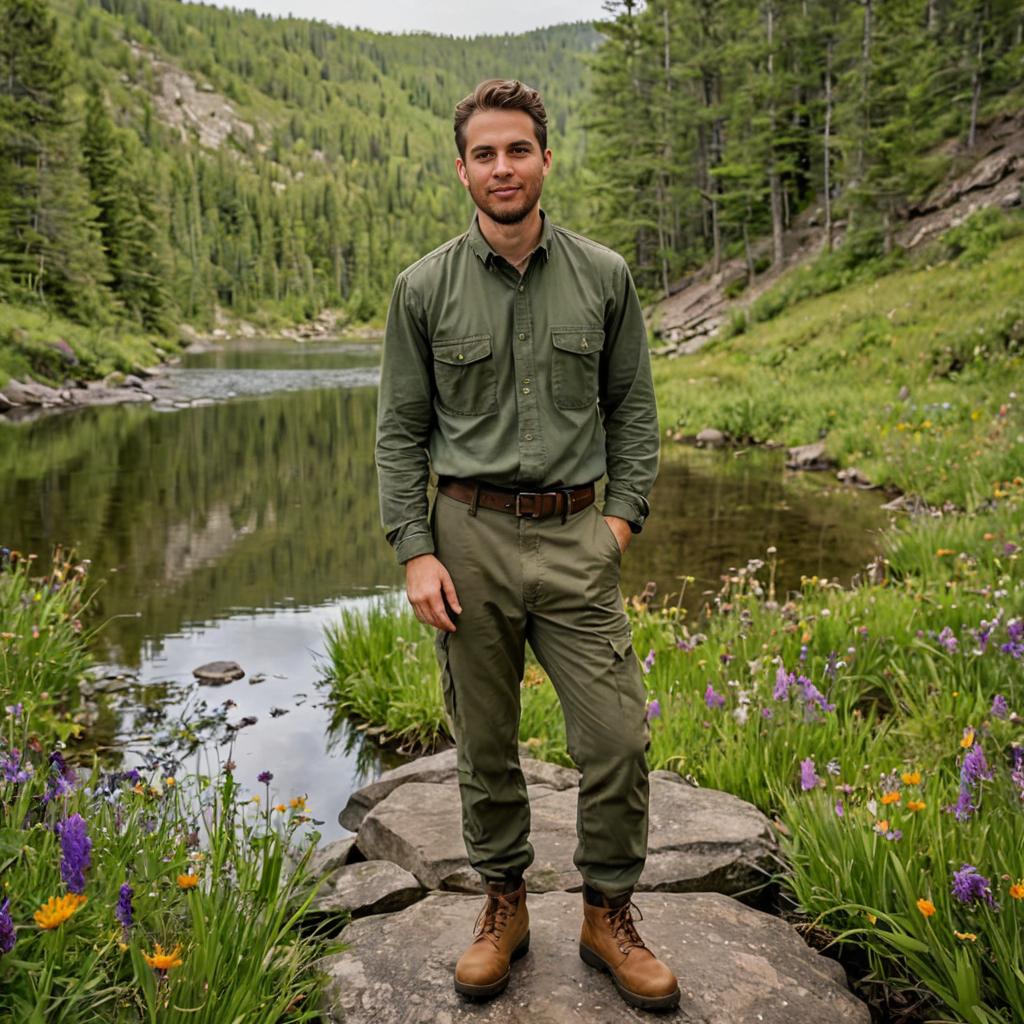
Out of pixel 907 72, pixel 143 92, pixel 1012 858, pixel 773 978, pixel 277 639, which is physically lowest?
pixel 277 639

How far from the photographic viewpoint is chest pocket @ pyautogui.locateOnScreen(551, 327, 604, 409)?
3104mm

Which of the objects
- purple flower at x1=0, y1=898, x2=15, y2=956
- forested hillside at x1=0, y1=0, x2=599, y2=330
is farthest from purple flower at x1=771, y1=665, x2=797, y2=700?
forested hillside at x1=0, y1=0, x2=599, y2=330

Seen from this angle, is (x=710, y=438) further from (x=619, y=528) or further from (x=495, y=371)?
Answer: (x=495, y=371)

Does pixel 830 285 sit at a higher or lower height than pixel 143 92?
lower

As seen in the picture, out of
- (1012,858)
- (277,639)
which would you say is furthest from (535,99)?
(277,639)

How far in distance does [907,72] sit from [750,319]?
30.7 feet

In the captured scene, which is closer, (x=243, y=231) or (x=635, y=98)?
→ (x=635, y=98)

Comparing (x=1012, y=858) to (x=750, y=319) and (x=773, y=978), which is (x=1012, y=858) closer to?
(x=773, y=978)

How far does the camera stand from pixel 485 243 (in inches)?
122

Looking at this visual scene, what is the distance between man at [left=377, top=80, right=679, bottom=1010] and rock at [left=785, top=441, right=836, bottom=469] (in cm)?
1396

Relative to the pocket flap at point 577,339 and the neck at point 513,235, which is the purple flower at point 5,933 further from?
the neck at point 513,235

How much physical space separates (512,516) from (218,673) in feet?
16.9

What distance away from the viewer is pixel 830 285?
92.0ft

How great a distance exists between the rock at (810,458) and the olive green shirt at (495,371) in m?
13.9
